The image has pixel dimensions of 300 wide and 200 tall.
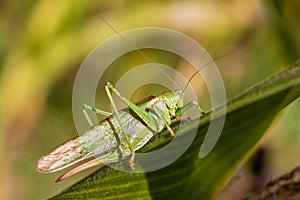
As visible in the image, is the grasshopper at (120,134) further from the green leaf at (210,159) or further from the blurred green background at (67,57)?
the blurred green background at (67,57)

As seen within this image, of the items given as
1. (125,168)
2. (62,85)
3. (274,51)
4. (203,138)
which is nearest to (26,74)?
(62,85)

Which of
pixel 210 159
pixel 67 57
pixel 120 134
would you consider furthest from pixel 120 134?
pixel 67 57

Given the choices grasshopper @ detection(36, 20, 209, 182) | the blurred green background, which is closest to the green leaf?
grasshopper @ detection(36, 20, 209, 182)

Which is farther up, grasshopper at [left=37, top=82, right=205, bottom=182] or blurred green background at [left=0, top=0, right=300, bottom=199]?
blurred green background at [left=0, top=0, right=300, bottom=199]

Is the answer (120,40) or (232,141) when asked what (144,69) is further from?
(232,141)

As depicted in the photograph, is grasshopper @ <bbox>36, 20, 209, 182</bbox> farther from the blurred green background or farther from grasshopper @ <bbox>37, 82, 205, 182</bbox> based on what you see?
the blurred green background

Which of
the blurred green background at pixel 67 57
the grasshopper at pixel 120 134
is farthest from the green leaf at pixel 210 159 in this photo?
the blurred green background at pixel 67 57
